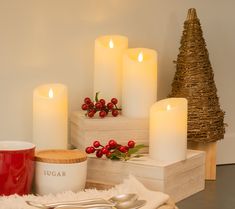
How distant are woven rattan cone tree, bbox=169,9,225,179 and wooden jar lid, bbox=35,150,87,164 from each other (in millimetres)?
342

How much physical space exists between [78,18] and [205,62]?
32cm

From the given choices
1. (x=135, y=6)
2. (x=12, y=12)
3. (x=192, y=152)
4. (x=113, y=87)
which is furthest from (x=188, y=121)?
(x=12, y=12)

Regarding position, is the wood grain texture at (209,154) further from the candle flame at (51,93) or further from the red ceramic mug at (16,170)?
the red ceramic mug at (16,170)

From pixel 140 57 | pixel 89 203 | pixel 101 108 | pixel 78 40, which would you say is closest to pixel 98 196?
pixel 89 203

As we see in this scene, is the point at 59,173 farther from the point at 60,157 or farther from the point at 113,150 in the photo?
the point at 113,150

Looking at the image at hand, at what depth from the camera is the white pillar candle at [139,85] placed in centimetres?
131

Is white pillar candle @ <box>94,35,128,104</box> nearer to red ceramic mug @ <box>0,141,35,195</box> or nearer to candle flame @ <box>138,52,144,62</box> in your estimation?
candle flame @ <box>138,52,144,62</box>

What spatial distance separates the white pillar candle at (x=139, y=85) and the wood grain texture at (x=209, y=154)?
0.18m

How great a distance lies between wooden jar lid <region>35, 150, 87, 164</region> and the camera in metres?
1.10

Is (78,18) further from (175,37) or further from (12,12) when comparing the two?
(175,37)

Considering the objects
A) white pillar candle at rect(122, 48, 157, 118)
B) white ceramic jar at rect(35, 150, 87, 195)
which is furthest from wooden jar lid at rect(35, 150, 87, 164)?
white pillar candle at rect(122, 48, 157, 118)

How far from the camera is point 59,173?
1101mm

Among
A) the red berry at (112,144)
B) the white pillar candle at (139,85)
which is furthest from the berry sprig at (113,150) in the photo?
the white pillar candle at (139,85)

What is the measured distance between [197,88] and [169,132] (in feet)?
0.64
